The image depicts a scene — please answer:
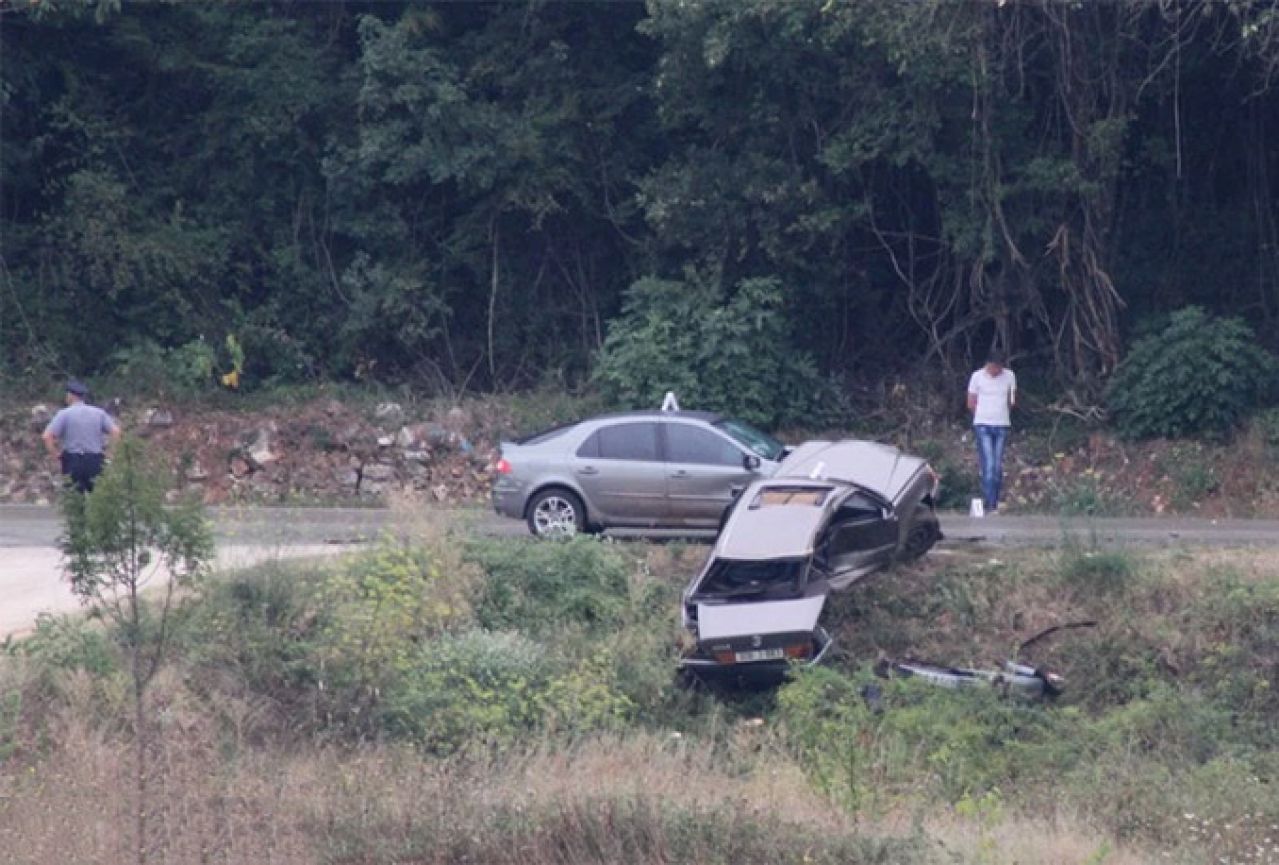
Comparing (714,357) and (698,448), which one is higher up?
(714,357)

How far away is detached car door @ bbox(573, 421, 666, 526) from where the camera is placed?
20.6m

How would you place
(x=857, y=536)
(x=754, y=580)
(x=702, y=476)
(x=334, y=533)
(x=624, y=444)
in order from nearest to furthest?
(x=754, y=580) → (x=857, y=536) → (x=702, y=476) → (x=624, y=444) → (x=334, y=533)

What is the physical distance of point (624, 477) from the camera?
20594 millimetres

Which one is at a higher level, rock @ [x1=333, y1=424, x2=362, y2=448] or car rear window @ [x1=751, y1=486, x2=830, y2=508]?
rock @ [x1=333, y1=424, x2=362, y2=448]

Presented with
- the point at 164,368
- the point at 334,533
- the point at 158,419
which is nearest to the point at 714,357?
the point at 334,533

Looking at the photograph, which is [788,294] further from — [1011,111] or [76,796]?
[76,796]

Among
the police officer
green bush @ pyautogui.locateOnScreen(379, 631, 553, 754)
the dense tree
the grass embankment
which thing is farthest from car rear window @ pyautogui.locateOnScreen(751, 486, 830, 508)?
the dense tree

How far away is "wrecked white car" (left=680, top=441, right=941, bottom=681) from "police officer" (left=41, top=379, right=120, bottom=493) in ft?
20.7

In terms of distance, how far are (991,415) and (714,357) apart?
6.07 meters

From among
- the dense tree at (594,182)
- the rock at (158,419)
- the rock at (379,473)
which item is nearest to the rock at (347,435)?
the rock at (379,473)

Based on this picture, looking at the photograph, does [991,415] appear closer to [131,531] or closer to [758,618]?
[758,618]

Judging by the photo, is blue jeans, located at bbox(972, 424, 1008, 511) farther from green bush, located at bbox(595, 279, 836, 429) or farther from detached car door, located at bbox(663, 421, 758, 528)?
green bush, located at bbox(595, 279, 836, 429)

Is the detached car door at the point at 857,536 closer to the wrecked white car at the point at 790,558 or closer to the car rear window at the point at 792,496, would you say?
the wrecked white car at the point at 790,558

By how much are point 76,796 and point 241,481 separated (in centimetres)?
1562
